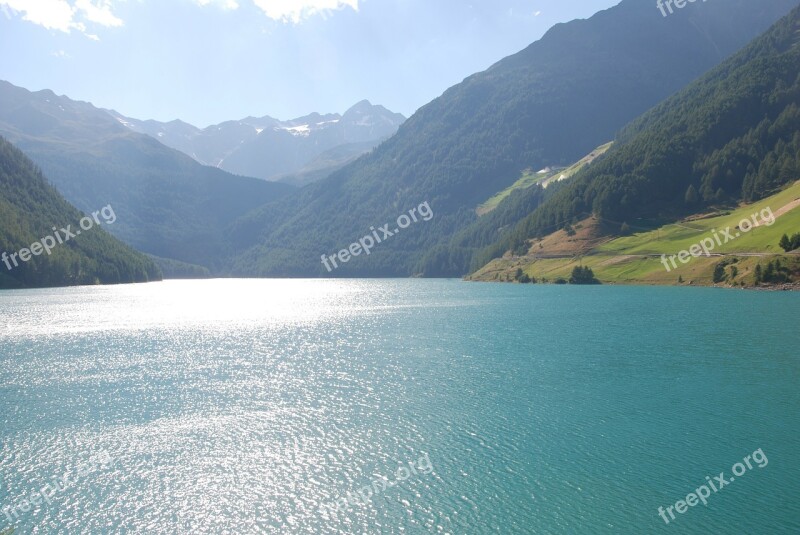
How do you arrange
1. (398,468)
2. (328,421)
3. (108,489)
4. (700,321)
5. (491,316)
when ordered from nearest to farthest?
(108,489), (398,468), (328,421), (700,321), (491,316)

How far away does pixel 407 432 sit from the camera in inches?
1542

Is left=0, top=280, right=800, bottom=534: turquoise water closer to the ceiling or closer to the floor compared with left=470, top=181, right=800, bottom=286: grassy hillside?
closer to the ceiling

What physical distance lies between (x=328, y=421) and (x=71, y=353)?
165 feet

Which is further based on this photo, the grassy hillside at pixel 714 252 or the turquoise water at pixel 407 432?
the grassy hillside at pixel 714 252

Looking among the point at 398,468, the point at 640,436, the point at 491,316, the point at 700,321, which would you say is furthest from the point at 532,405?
the point at 491,316

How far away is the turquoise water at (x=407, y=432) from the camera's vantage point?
89.6 feet

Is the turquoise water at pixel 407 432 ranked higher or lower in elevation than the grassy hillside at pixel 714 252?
higher

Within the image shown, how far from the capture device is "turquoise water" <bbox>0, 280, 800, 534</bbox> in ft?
89.6

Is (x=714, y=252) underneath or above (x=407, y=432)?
underneath

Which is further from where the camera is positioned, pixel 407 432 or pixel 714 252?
→ pixel 714 252

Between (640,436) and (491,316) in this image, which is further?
(491,316)

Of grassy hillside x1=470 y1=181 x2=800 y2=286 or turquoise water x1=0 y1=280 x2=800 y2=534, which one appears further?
grassy hillside x1=470 y1=181 x2=800 y2=286

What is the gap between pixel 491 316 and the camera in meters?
111

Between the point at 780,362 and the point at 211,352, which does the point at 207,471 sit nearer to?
the point at 211,352
